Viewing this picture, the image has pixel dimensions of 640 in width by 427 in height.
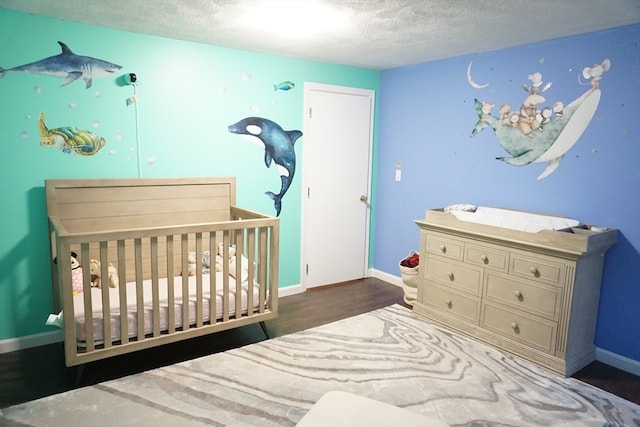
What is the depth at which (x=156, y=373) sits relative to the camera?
99.7 inches

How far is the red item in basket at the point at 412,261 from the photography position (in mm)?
3853

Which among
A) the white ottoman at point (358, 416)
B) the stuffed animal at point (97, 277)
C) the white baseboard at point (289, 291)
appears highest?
the stuffed animal at point (97, 277)

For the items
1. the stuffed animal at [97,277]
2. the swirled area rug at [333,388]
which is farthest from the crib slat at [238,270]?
the stuffed animal at [97,277]

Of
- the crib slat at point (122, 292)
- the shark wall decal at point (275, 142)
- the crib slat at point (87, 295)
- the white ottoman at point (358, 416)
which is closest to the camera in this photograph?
the white ottoman at point (358, 416)

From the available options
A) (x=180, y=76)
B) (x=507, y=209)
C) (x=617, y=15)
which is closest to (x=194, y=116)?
(x=180, y=76)

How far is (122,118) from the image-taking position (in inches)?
121

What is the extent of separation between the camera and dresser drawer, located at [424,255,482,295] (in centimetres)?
307

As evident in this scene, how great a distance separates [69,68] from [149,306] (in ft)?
5.51

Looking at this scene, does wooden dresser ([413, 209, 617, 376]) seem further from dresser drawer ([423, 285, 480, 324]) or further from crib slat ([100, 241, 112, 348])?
crib slat ([100, 241, 112, 348])

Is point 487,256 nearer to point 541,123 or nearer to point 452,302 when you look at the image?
point 452,302

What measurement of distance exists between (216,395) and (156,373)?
459 mm

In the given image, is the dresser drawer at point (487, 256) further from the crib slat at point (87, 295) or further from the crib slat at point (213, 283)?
the crib slat at point (87, 295)

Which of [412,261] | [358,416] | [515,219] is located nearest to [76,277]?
[358,416]

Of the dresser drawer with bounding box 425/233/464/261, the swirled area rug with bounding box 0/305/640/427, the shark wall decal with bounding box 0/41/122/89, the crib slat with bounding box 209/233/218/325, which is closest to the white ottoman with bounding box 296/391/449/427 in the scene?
the swirled area rug with bounding box 0/305/640/427
